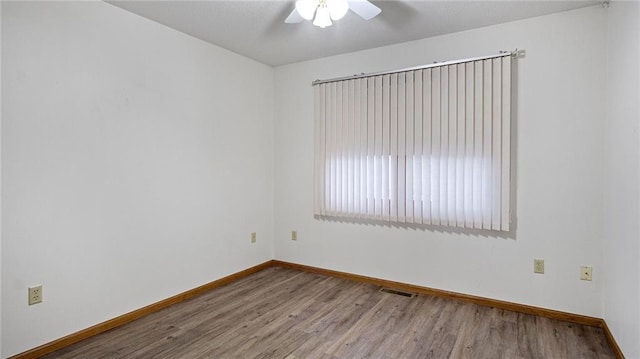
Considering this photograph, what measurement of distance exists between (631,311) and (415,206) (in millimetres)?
1616

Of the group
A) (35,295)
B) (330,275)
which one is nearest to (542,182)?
(330,275)

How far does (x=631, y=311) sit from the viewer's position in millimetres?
1896

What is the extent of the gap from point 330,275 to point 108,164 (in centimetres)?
239

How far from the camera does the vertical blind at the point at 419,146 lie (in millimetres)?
2824

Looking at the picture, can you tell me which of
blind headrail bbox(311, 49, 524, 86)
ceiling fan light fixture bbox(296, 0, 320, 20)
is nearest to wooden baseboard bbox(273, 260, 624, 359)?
blind headrail bbox(311, 49, 524, 86)

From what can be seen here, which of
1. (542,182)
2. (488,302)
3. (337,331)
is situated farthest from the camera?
(488,302)

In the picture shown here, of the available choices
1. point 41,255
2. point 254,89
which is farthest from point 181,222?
point 254,89

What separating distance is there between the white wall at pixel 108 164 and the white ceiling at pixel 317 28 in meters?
0.23

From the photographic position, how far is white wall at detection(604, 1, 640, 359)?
6.07ft

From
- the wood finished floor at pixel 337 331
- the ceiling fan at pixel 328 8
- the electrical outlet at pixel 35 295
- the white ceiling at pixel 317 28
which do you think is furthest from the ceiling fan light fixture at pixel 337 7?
the electrical outlet at pixel 35 295

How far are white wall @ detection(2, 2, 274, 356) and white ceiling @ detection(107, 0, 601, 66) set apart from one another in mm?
226

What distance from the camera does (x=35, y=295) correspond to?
2152mm

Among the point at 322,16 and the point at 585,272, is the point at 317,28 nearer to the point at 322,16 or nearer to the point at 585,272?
the point at 322,16

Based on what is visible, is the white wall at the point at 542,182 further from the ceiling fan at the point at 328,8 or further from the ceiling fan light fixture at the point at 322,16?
the ceiling fan light fixture at the point at 322,16
